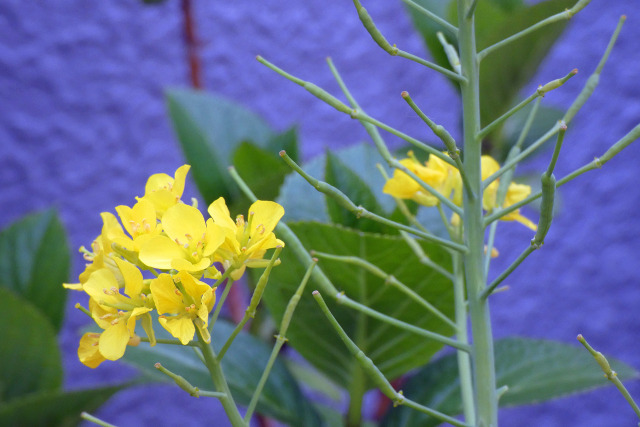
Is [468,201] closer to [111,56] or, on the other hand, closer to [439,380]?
[439,380]

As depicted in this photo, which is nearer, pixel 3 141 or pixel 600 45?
pixel 3 141

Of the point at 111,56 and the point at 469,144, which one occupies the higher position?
the point at 111,56

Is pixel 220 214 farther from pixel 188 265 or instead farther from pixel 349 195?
pixel 349 195

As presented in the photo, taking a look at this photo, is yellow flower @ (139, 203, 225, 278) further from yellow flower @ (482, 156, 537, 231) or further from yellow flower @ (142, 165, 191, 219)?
yellow flower @ (482, 156, 537, 231)

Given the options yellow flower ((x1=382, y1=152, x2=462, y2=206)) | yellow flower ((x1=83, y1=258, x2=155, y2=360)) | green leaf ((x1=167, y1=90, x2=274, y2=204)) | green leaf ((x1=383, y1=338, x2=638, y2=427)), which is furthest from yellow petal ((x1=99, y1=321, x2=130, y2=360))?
green leaf ((x1=167, y1=90, x2=274, y2=204))

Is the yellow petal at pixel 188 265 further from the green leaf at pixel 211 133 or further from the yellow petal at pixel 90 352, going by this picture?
the green leaf at pixel 211 133

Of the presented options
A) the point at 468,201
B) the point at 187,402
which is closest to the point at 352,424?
the point at 468,201

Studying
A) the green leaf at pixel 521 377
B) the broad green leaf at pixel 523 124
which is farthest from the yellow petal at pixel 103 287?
the broad green leaf at pixel 523 124

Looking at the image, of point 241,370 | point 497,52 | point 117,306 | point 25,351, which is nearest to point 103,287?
point 117,306
